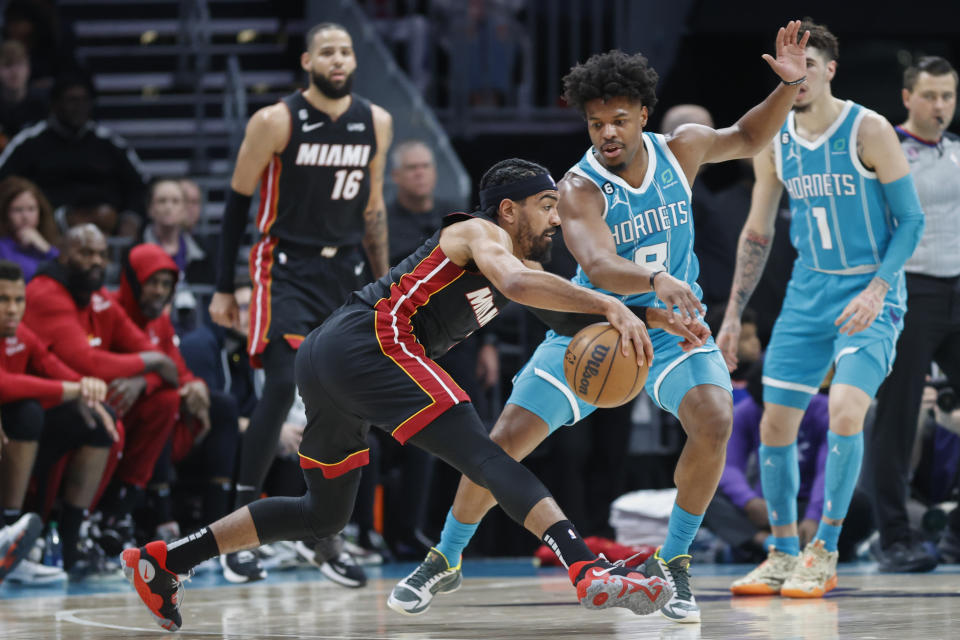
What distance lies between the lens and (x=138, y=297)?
8430 millimetres

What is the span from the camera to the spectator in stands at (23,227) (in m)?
8.62

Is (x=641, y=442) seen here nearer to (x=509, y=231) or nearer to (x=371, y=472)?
(x=371, y=472)

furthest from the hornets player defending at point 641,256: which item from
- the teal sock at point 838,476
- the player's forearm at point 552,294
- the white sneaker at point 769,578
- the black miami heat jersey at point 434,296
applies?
the teal sock at point 838,476

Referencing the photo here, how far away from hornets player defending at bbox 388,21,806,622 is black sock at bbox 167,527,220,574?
2.27 ft

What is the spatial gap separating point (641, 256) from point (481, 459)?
1.23 m

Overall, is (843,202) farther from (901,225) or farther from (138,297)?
(138,297)

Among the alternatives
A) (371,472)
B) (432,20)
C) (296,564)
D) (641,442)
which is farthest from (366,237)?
(432,20)

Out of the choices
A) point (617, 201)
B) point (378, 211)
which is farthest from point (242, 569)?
point (617, 201)

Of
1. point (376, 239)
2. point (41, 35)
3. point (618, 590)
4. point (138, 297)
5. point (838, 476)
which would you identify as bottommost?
point (838, 476)

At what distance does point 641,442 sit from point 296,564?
2.56 m

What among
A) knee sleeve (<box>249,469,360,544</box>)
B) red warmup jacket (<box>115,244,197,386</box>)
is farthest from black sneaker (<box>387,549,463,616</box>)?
red warmup jacket (<box>115,244,197,386</box>)

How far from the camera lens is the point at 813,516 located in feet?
26.2

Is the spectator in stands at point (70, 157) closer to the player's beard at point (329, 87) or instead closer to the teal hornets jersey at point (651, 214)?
the player's beard at point (329, 87)

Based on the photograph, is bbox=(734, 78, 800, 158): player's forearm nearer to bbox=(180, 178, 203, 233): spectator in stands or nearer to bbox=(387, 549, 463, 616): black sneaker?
bbox=(387, 549, 463, 616): black sneaker
